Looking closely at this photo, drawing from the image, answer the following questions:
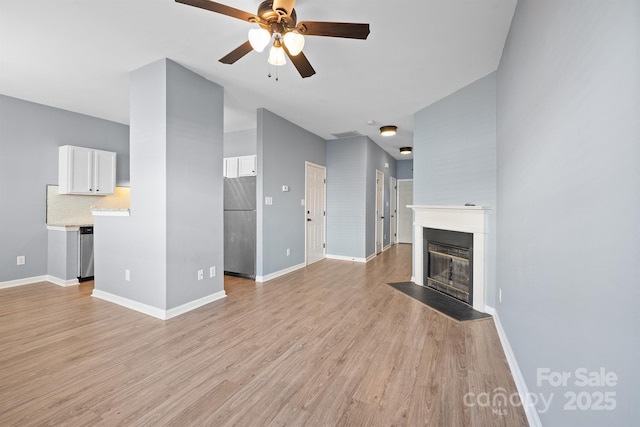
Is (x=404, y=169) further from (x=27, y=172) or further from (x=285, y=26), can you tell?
(x=27, y=172)

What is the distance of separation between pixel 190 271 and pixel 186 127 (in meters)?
1.65

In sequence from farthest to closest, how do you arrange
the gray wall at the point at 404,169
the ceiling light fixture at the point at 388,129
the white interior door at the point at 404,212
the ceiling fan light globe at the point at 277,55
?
the white interior door at the point at 404,212 → the gray wall at the point at 404,169 → the ceiling light fixture at the point at 388,129 → the ceiling fan light globe at the point at 277,55

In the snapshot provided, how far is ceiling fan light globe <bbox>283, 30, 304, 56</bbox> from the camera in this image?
1.90 m

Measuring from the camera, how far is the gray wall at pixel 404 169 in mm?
8680

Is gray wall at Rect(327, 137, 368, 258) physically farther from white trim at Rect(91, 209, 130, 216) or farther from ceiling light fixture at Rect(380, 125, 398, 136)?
white trim at Rect(91, 209, 130, 216)

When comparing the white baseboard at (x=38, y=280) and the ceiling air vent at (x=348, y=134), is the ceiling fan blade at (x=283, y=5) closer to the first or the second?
the ceiling air vent at (x=348, y=134)

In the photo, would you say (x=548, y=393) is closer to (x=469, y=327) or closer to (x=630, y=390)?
(x=630, y=390)

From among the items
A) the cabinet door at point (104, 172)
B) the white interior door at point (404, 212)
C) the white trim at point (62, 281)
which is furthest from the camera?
the white interior door at point (404, 212)

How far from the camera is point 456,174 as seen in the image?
3553 millimetres

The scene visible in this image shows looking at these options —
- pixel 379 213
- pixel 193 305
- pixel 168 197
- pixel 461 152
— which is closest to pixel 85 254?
pixel 193 305

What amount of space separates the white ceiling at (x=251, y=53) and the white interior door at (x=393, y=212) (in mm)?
4233

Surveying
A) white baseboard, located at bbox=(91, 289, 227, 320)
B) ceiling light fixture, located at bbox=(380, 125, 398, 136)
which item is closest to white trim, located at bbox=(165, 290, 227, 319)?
white baseboard, located at bbox=(91, 289, 227, 320)

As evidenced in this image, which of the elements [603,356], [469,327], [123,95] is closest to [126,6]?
[123,95]

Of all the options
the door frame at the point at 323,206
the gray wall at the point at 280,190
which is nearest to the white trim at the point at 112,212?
the gray wall at the point at 280,190
